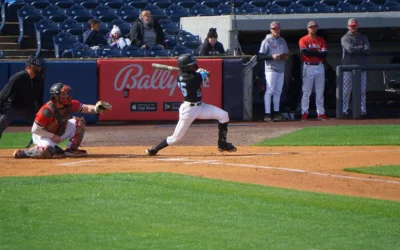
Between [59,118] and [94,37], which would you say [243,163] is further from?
[94,37]

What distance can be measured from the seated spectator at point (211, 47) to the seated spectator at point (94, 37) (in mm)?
2329

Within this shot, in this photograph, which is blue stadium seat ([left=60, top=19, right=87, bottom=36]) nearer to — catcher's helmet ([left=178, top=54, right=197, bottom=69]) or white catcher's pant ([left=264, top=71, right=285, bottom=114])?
white catcher's pant ([left=264, top=71, right=285, bottom=114])

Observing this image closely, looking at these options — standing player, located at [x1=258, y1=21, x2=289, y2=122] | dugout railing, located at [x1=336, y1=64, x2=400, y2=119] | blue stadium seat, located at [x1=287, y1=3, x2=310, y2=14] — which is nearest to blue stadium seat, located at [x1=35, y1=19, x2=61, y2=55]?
standing player, located at [x1=258, y1=21, x2=289, y2=122]

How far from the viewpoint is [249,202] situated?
9578 millimetres

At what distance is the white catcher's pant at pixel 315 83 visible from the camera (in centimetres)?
1958

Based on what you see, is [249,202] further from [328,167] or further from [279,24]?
[279,24]

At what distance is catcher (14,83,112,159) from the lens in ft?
44.1

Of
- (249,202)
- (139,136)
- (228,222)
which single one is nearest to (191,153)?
(139,136)

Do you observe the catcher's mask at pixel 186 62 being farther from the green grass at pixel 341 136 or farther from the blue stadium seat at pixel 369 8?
the blue stadium seat at pixel 369 8

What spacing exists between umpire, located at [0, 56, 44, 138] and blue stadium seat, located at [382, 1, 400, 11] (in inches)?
420

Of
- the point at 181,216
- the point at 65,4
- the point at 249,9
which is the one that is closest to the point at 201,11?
the point at 249,9

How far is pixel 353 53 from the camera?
767 inches

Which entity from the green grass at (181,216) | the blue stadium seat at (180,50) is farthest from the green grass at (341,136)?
the green grass at (181,216)

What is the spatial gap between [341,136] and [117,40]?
Answer: 6252mm
